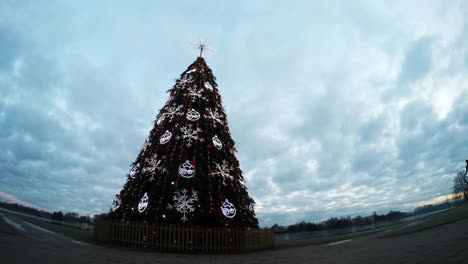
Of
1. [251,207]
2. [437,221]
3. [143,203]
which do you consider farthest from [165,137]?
[437,221]

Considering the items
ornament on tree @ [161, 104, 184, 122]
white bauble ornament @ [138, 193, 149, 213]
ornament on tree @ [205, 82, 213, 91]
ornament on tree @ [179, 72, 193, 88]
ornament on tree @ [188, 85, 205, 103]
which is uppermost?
ornament on tree @ [179, 72, 193, 88]

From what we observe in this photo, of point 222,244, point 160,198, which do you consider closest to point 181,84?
point 160,198

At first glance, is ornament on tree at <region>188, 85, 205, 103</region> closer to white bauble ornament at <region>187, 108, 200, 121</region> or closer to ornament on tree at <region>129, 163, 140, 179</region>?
white bauble ornament at <region>187, 108, 200, 121</region>

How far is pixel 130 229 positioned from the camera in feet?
37.8

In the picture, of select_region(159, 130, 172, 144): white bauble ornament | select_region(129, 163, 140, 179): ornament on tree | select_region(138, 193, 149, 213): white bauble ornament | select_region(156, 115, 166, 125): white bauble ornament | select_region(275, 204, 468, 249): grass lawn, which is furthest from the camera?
select_region(156, 115, 166, 125): white bauble ornament

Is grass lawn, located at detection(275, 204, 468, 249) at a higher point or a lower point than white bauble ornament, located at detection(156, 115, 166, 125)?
lower

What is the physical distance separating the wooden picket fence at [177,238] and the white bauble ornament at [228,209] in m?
0.68

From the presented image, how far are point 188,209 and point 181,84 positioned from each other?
7696mm

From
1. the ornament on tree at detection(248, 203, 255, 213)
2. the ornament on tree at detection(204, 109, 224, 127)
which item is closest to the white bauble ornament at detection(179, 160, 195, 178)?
the ornament on tree at detection(204, 109, 224, 127)

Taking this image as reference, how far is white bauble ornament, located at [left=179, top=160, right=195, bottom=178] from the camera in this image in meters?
12.1

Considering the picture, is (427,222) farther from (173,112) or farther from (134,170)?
(134,170)

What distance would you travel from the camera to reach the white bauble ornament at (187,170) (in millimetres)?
12094

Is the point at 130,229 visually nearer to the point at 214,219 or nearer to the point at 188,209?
the point at 188,209

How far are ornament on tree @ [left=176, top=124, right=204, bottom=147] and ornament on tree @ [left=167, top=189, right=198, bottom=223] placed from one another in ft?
8.49
